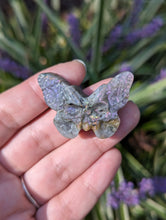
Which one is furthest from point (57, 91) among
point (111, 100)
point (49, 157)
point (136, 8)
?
point (136, 8)

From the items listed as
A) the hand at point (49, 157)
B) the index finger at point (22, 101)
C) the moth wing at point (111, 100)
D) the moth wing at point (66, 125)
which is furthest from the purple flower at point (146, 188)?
the index finger at point (22, 101)

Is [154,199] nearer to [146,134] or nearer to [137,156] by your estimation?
[137,156]

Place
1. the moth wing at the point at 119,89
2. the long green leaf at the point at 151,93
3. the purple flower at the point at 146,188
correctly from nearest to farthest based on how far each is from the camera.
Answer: the moth wing at the point at 119,89, the purple flower at the point at 146,188, the long green leaf at the point at 151,93

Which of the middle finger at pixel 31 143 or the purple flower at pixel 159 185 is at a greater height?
the middle finger at pixel 31 143

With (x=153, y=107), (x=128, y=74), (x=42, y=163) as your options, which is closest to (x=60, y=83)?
(x=128, y=74)

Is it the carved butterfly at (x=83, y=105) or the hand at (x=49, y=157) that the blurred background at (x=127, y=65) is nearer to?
the hand at (x=49, y=157)

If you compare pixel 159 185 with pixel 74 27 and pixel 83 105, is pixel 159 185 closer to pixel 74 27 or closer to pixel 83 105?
pixel 83 105
